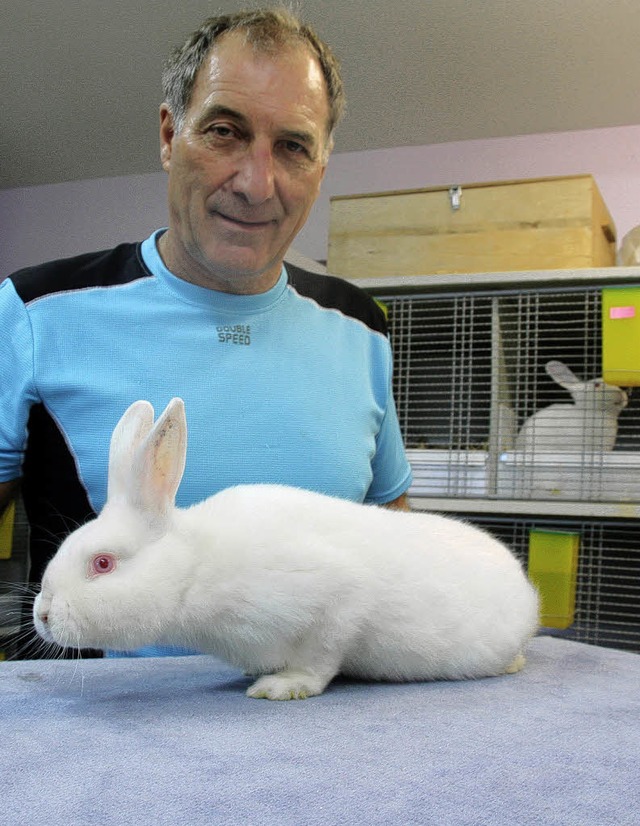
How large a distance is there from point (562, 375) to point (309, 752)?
2180 millimetres

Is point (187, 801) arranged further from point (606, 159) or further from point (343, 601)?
point (606, 159)

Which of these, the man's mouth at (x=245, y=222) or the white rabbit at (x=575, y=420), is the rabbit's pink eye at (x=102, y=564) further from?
the white rabbit at (x=575, y=420)

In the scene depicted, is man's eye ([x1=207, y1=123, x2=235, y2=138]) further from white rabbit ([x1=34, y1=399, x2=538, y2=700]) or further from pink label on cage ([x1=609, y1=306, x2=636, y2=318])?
pink label on cage ([x1=609, y1=306, x2=636, y2=318])

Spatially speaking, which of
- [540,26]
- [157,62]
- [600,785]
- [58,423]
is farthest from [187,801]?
[157,62]

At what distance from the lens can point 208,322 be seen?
1.36m

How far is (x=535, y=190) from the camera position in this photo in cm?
267

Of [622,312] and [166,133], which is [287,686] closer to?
[166,133]

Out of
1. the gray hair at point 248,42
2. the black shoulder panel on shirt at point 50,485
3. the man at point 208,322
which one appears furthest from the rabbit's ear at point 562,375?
the black shoulder panel on shirt at point 50,485

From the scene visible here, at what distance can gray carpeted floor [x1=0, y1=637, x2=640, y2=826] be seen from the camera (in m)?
0.58

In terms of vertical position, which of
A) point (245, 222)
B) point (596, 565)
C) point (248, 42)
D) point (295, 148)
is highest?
point (248, 42)

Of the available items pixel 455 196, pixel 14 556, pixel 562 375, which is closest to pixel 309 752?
pixel 14 556

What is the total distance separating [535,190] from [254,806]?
7.80 feet

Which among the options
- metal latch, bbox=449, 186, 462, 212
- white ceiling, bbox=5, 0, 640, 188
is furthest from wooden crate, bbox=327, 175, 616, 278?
white ceiling, bbox=5, 0, 640, 188

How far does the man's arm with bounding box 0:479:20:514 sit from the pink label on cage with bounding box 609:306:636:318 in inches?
68.4
